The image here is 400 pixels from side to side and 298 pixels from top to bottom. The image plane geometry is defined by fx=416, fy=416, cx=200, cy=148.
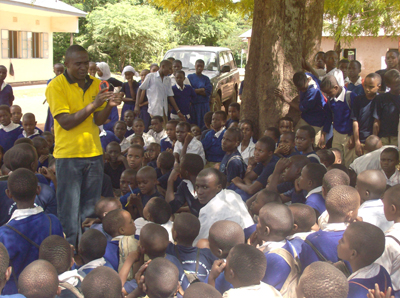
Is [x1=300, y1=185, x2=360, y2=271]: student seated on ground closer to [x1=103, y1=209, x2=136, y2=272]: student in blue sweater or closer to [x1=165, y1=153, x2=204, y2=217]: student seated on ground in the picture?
[x1=103, y1=209, x2=136, y2=272]: student in blue sweater

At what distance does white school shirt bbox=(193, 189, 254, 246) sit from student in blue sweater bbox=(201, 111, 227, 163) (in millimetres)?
1946

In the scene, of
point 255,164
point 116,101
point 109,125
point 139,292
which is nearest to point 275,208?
point 139,292

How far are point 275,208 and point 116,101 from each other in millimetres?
1537

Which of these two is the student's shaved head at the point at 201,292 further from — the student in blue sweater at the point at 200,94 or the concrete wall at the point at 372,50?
the concrete wall at the point at 372,50

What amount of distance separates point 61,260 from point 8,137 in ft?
12.6

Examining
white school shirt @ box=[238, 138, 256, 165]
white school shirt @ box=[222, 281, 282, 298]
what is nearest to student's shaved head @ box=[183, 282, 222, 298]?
white school shirt @ box=[222, 281, 282, 298]

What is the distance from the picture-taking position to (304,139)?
427cm

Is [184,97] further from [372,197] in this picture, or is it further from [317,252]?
[317,252]

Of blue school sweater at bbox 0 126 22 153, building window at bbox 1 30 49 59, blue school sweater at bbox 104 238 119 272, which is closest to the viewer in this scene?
blue school sweater at bbox 104 238 119 272

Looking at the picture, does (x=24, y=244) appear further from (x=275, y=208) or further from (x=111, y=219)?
(x=275, y=208)

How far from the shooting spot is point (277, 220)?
2.56 meters

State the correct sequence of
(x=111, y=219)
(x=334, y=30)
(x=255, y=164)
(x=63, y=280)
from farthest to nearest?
(x=334, y=30)
(x=255, y=164)
(x=111, y=219)
(x=63, y=280)

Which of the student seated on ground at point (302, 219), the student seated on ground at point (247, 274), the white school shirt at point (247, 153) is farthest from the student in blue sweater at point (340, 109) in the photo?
the student seated on ground at point (247, 274)

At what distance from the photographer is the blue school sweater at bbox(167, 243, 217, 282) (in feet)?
8.85
